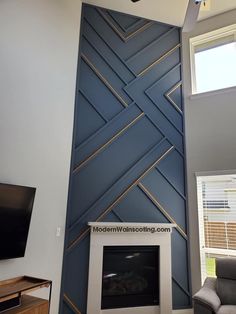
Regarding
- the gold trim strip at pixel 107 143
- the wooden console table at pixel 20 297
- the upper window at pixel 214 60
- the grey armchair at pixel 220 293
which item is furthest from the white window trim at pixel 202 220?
the wooden console table at pixel 20 297

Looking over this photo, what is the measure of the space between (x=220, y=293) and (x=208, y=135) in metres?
2.32

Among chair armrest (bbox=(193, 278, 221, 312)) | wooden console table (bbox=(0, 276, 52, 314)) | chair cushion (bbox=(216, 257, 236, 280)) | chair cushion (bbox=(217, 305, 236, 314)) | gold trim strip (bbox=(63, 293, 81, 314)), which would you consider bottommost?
gold trim strip (bbox=(63, 293, 81, 314))

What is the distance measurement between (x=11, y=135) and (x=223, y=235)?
3.35 metres

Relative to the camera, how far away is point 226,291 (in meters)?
3.18

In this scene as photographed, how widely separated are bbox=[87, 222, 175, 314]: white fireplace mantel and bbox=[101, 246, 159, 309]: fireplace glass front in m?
0.08

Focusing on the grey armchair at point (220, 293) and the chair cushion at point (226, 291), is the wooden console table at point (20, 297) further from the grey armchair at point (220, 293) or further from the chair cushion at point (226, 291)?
the chair cushion at point (226, 291)

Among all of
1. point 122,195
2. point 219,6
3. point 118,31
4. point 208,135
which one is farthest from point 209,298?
point 219,6

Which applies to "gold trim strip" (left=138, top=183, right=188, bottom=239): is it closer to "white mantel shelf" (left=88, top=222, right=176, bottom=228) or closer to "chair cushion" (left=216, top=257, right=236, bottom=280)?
"white mantel shelf" (left=88, top=222, right=176, bottom=228)

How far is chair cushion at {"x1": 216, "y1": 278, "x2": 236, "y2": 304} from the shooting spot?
10.2 feet

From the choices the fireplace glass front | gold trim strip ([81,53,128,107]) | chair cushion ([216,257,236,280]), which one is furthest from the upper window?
the fireplace glass front

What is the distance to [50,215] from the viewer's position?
314cm

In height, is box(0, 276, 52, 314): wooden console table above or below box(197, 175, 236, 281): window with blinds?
below

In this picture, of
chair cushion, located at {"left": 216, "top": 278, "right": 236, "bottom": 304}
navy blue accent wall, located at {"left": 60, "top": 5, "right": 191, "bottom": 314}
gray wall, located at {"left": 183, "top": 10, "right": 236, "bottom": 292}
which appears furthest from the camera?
gray wall, located at {"left": 183, "top": 10, "right": 236, "bottom": 292}

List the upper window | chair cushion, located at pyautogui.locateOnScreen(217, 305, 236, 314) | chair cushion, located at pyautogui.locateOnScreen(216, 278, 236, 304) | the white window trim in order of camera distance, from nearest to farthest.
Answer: chair cushion, located at pyautogui.locateOnScreen(217, 305, 236, 314), chair cushion, located at pyautogui.locateOnScreen(216, 278, 236, 304), the white window trim, the upper window
